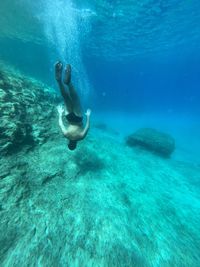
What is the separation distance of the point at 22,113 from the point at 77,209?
392cm

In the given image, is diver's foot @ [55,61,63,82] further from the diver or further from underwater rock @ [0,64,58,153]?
underwater rock @ [0,64,58,153]

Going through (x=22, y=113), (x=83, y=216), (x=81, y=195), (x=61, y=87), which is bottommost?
(x=83, y=216)

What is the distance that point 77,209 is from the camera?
16.5ft

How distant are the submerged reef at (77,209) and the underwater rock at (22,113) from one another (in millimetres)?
48

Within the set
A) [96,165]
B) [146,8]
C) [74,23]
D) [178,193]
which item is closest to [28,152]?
[96,165]

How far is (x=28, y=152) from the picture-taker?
5.86 meters

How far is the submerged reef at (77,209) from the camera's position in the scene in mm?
3955

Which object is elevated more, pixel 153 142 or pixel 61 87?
pixel 61 87

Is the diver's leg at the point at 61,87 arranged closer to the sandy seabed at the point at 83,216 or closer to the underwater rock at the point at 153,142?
the sandy seabed at the point at 83,216

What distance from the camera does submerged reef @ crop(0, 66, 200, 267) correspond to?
396 centimetres

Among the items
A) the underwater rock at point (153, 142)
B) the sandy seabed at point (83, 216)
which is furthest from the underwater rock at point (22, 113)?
the underwater rock at point (153, 142)

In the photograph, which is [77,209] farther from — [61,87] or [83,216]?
[61,87]

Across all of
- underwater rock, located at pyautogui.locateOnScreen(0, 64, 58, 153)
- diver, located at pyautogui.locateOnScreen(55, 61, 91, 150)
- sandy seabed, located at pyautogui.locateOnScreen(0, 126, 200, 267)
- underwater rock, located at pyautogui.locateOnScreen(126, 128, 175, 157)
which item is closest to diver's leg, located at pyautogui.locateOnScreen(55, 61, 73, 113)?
diver, located at pyautogui.locateOnScreen(55, 61, 91, 150)

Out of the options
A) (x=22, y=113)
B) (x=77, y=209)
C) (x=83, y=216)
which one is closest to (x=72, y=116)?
(x=22, y=113)
